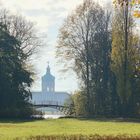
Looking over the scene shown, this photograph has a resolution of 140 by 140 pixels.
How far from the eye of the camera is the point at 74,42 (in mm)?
70562

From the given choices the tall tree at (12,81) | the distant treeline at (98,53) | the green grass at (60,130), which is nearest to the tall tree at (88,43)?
the distant treeline at (98,53)

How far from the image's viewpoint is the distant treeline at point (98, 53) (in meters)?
66.1

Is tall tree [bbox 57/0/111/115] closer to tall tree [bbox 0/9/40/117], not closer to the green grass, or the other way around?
tall tree [bbox 0/9/40/117]

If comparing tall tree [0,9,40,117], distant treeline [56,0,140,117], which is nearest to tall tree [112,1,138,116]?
distant treeline [56,0,140,117]

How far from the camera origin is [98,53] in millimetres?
70688

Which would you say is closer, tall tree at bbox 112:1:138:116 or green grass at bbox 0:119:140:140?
→ green grass at bbox 0:119:140:140

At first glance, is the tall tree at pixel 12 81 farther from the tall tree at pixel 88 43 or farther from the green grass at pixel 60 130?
the green grass at pixel 60 130

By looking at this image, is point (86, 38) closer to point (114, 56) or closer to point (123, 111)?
point (114, 56)

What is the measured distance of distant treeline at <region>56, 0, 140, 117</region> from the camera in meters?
66.1

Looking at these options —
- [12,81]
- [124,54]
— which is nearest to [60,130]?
[12,81]

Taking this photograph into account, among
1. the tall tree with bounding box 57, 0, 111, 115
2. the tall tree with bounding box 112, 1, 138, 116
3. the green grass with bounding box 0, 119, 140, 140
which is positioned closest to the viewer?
the green grass with bounding box 0, 119, 140, 140

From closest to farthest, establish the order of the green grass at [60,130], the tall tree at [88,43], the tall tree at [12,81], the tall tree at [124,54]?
the green grass at [60,130] → the tall tree at [12,81] → the tall tree at [124,54] → the tall tree at [88,43]

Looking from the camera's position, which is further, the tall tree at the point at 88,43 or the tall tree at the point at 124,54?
the tall tree at the point at 88,43

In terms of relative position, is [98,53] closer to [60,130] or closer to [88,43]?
[88,43]
